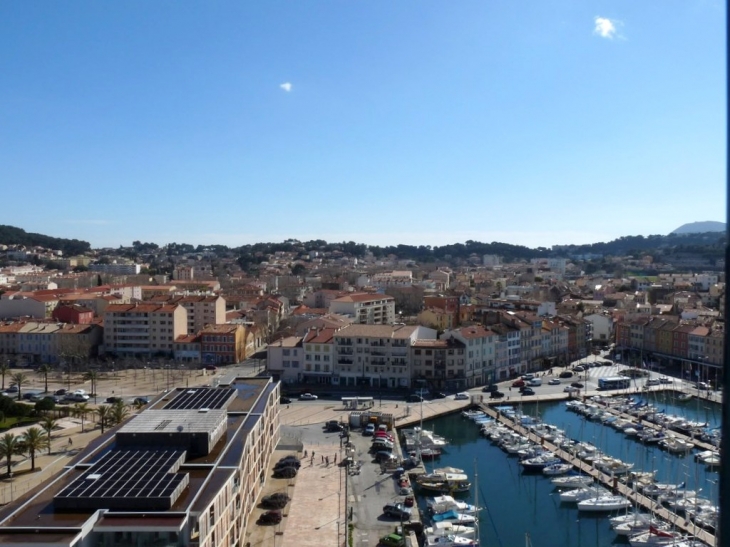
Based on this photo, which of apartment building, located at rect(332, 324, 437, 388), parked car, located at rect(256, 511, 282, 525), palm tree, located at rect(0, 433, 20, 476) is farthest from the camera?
apartment building, located at rect(332, 324, 437, 388)

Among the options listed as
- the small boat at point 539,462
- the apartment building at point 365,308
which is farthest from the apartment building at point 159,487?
the apartment building at point 365,308

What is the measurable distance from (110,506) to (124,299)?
27.8m

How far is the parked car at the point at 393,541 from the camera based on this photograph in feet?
31.2

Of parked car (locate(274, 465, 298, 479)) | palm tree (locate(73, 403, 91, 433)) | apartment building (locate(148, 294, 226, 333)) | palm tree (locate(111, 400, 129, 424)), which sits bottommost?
parked car (locate(274, 465, 298, 479))

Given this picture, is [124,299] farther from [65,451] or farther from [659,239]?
[659,239]

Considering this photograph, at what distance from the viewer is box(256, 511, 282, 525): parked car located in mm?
9922

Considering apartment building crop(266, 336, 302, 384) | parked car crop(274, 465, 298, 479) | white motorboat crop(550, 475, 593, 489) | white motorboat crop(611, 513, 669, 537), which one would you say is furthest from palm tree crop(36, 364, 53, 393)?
white motorboat crop(611, 513, 669, 537)

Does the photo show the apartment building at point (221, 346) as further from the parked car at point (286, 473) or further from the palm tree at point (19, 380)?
the parked car at point (286, 473)

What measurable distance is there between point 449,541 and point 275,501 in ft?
9.32

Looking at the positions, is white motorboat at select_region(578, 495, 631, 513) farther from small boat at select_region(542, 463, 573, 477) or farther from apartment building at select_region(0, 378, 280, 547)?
apartment building at select_region(0, 378, 280, 547)

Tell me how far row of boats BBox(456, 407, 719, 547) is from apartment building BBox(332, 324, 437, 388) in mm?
4624

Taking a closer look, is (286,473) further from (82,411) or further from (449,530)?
(82,411)

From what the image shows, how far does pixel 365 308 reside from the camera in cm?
2998

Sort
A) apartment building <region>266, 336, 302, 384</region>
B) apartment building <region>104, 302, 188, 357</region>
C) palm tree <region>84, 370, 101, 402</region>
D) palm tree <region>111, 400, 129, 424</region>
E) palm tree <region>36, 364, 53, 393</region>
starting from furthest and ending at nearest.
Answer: apartment building <region>104, 302, 188, 357</region>
apartment building <region>266, 336, 302, 384</region>
palm tree <region>36, 364, 53, 393</region>
palm tree <region>84, 370, 101, 402</region>
palm tree <region>111, 400, 129, 424</region>
